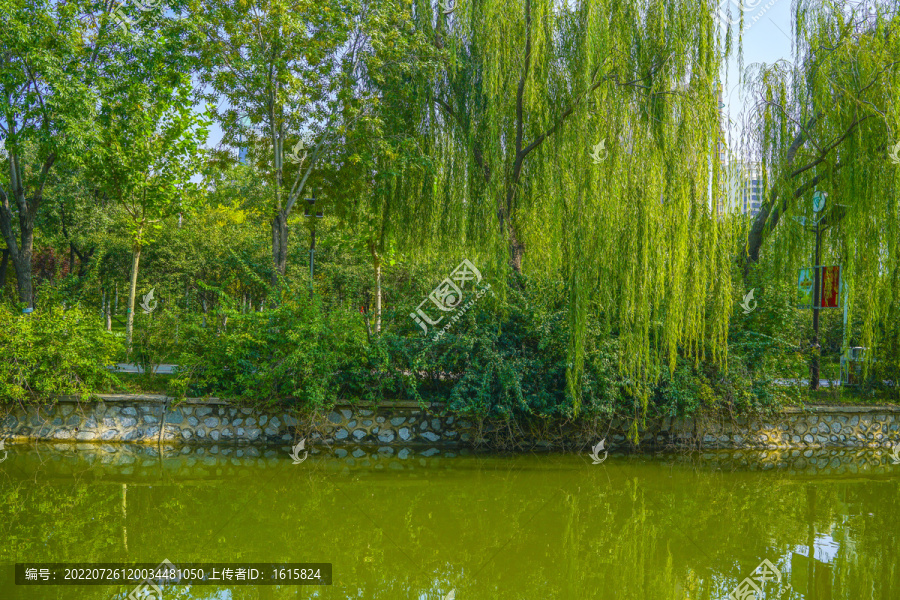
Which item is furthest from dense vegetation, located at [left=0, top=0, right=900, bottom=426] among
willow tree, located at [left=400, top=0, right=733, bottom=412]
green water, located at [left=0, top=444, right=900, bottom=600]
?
green water, located at [left=0, top=444, right=900, bottom=600]

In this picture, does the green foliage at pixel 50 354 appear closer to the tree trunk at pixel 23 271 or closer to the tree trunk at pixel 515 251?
the tree trunk at pixel 23 271

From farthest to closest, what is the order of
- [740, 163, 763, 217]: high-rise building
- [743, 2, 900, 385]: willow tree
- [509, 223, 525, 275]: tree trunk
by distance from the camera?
[740, 163, 763, 217]: high-rise building → [509, 223, 525, 275]: tree trunk → [743, 2, 900, 385]: willow tree

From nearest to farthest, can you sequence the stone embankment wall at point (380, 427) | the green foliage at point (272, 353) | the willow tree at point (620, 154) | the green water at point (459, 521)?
the green water at point (459, 521) < the willow tree at point (620, 154) < the green foliage at point (272, 353) < the stone embankment wall at point (380, 427)

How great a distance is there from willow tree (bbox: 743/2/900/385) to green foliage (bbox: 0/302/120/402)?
458 inches

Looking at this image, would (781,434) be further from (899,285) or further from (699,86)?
(699,86)

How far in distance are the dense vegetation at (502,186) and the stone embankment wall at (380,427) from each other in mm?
398

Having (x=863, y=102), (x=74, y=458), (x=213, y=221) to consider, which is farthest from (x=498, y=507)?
(x=213, y=221)

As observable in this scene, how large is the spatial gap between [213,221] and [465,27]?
737 inches

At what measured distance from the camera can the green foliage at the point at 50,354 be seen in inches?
367

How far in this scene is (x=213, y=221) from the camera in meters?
26.1

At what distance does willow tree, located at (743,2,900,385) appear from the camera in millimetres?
10438

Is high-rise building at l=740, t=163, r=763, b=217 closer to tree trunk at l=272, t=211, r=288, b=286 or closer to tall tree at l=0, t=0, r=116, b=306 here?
tree trunk at l=272, t=211, r=288, b=286

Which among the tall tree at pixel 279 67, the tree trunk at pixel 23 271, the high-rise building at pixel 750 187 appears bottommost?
the tree trunk at pixel 23 271

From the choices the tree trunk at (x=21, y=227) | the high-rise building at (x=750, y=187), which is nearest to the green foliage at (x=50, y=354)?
the tree trunk at (x=21, y=227)
